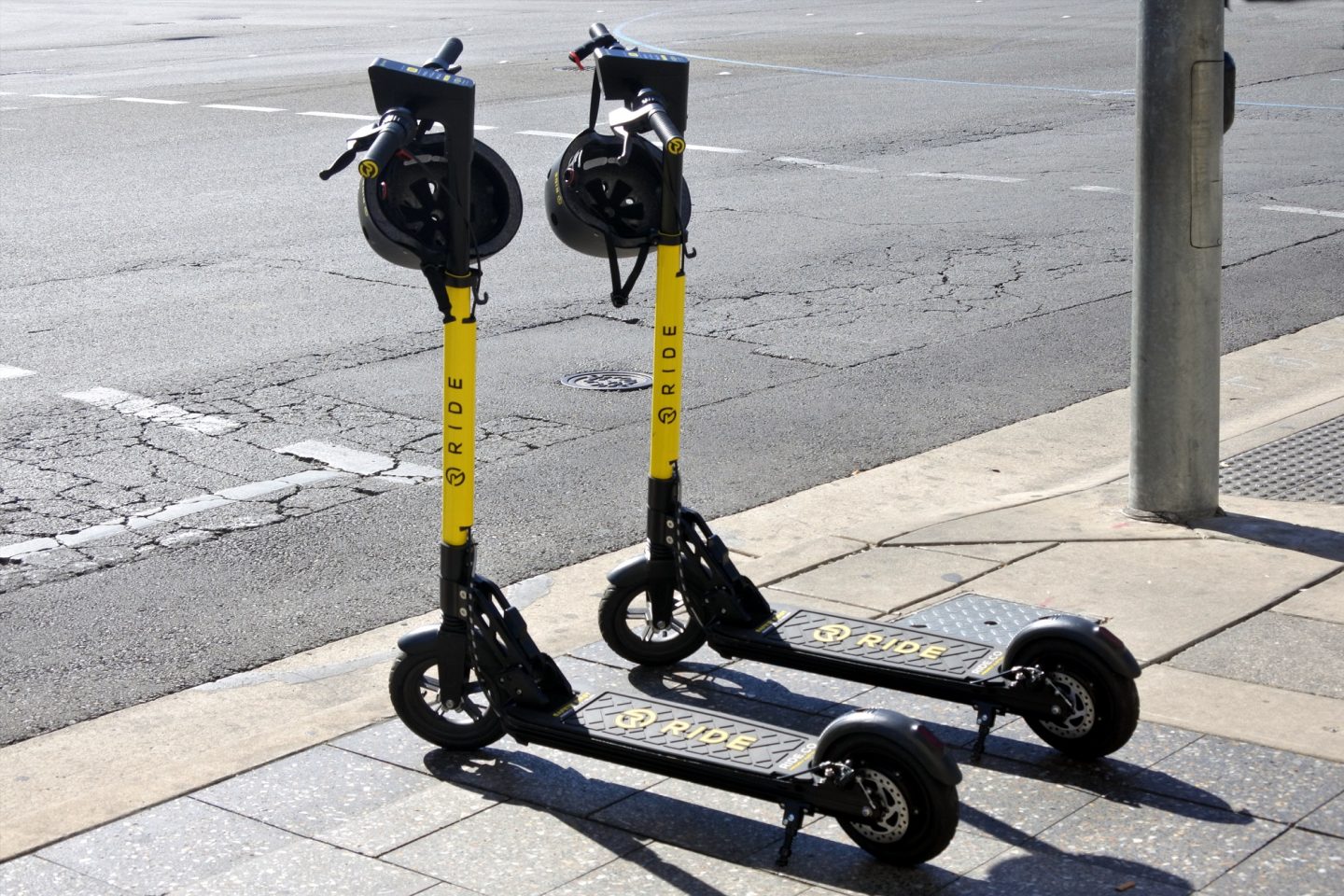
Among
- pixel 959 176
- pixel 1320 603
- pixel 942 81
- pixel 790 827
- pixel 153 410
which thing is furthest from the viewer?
pixel 942 81

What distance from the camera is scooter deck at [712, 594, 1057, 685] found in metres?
4.71

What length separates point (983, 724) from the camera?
14.9 feet

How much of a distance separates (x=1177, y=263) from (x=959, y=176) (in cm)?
885

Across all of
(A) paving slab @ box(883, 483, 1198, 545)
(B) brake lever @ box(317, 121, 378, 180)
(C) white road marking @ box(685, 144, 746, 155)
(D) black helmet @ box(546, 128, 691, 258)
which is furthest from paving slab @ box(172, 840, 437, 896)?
(C) white road marking @ box(685, 144, 746, 155)

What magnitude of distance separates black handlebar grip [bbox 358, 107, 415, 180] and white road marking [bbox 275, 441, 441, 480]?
3.33m

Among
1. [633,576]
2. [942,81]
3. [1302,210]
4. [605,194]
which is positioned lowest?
[633,576]

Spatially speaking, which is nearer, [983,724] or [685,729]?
[685,729]

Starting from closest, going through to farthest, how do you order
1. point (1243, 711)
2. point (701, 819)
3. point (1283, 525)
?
point (701, 819) < point (1243, 711) < point (1283, 525)

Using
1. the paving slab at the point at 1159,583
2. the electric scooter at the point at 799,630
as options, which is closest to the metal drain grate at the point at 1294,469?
the paving slab at the point at 1159,583

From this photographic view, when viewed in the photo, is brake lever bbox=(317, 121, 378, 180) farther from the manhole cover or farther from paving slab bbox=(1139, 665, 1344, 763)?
the manhole cover

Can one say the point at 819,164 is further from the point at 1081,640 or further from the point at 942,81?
the point at 1081,640

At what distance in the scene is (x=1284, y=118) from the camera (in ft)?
60.6

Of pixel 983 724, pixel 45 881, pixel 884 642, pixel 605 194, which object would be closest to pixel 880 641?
pixel 884 642

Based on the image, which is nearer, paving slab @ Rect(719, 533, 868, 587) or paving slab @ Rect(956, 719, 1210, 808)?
paving slab @ Rect(956, 719, 1210, 808)
